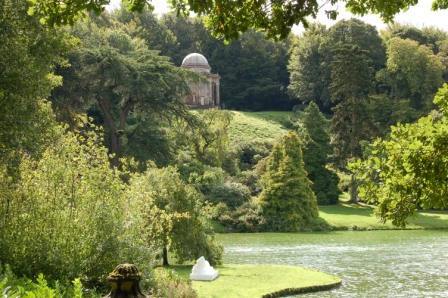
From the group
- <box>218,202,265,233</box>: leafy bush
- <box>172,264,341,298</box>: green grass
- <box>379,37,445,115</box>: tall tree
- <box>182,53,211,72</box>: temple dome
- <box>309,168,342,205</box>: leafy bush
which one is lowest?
<box>172,264,341,298</box>: green grass

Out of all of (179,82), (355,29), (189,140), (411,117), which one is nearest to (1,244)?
(179,82)

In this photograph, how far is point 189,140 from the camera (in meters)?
49.3

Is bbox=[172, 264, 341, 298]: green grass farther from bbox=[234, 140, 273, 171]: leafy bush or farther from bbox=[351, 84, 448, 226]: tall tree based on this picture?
bbox=[234, 140, 273, 171]: leafy bush

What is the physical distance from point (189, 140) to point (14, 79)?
3026 centimetres

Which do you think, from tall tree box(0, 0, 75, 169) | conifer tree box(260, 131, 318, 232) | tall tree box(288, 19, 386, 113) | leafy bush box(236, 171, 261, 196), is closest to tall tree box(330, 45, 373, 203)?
leafy bush box(236, 171, 261, 196)

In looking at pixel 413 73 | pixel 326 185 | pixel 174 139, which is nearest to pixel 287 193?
pixel 174 139

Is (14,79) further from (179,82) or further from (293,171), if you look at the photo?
(293,171)

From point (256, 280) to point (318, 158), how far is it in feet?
106

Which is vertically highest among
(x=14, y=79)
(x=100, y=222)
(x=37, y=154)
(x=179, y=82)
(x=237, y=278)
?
(x=179, y=82)

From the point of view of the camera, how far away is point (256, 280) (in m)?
22.4

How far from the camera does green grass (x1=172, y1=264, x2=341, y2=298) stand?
20.1 metres

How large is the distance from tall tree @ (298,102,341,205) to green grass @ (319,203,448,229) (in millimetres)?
1249

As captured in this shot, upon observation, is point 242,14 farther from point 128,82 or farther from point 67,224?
point 128,82

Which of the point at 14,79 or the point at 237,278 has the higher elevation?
→ the point at 14,79
